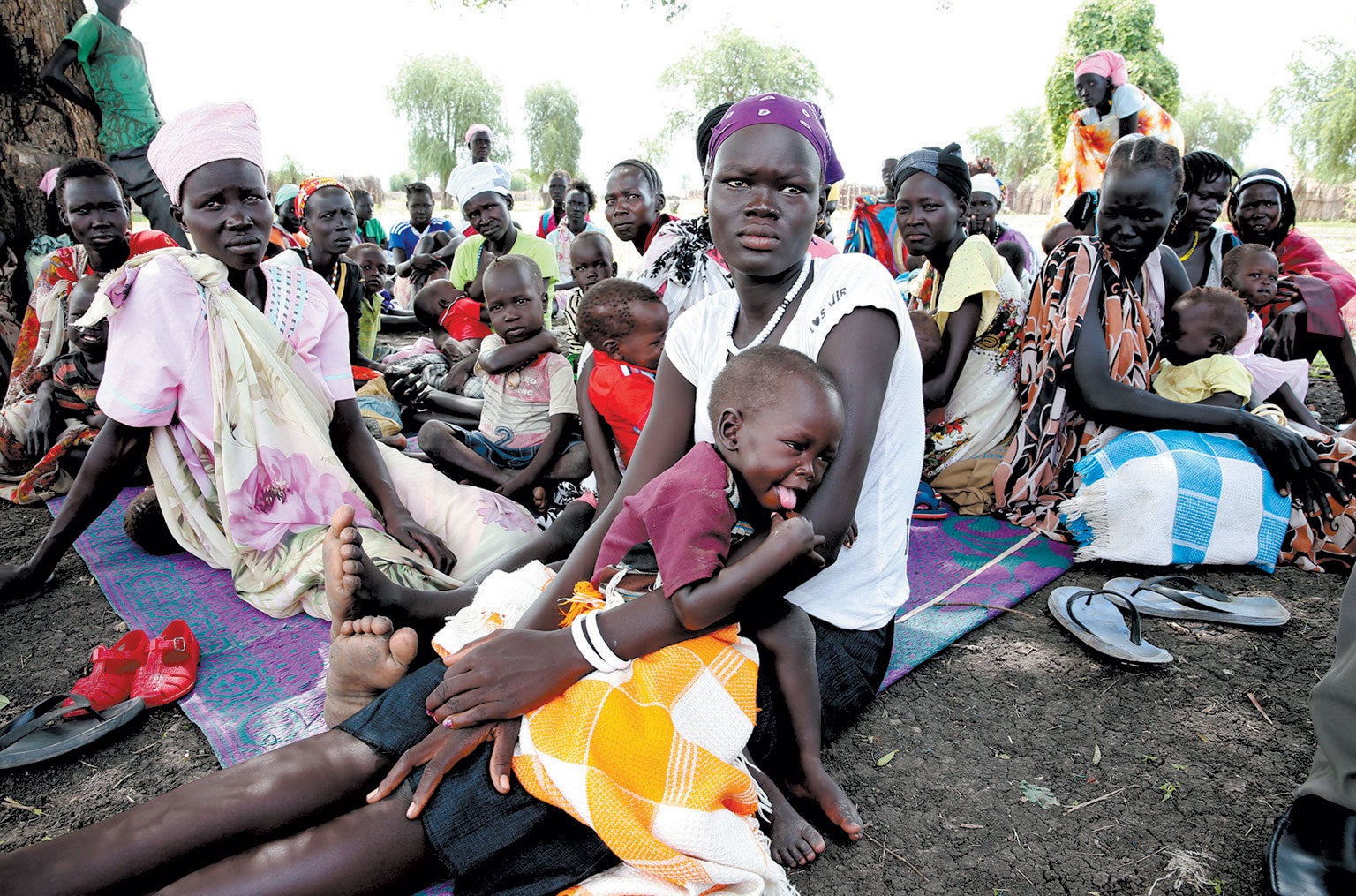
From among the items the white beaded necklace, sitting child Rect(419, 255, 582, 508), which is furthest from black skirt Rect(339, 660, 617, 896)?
sitting child Rect(419, 255, 582, 508)

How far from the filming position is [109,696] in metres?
2.21

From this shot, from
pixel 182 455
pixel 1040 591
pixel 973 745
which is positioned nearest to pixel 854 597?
pixel 973 745

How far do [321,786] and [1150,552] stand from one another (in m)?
2.92

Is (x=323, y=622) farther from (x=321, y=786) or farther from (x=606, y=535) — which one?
(x=606, y=535)

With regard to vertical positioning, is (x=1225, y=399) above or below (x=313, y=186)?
below

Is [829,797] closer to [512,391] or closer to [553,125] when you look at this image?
[512,391]

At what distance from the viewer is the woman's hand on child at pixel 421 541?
2.73 metres

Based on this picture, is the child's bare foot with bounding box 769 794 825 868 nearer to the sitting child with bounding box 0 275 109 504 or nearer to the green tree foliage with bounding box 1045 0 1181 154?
the sitting child with bounding box 0 275 109 504

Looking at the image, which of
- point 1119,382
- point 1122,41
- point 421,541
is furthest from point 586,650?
point 1122,41

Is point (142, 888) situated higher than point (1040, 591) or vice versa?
point (142, 888)

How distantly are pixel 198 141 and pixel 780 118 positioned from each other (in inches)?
77.1

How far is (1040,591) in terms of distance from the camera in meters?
2.96

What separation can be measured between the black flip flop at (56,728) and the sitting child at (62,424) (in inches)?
84.6

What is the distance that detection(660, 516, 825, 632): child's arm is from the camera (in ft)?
4.60
